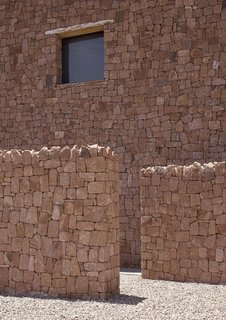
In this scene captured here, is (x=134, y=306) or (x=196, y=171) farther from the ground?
(x=196, y=171)

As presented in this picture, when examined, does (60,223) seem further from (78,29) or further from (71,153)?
(78,29)

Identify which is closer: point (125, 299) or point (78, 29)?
point (125, 299)

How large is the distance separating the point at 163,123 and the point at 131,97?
110 cm

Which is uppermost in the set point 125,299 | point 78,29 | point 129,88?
point 78,29

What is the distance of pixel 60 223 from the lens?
7.19m

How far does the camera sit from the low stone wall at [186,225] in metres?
8.49

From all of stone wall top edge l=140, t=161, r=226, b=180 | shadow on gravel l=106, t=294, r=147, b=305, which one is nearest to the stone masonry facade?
stone wall top edge l=140, t=161, r=226, b=180

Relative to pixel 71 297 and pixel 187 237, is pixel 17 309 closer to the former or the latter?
pixel 71 297

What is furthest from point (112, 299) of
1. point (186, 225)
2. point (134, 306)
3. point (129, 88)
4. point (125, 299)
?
point (129, 88)

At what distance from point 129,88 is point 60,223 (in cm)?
589

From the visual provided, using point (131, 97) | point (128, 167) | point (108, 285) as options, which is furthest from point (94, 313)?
point (131, 97)

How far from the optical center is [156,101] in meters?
12.0

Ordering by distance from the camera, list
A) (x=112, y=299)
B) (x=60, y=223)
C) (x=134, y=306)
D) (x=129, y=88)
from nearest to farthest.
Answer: (x=134, y=306), (x=112, y=299), (x=60, y=223), (x=129, y=88)

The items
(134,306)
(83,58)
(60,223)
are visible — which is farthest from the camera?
(83,58)
